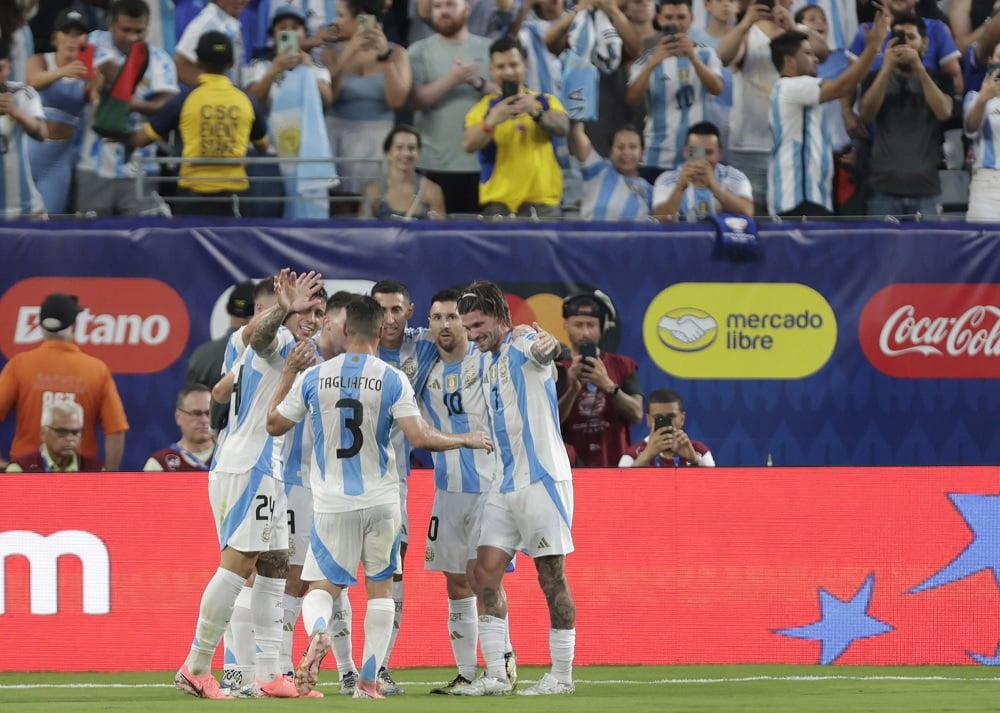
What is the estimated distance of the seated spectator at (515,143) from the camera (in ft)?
45.0

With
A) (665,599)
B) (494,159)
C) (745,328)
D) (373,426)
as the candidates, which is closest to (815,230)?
(745,328)

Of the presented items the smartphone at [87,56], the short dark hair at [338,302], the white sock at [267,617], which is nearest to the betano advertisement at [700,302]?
the smartphone at [87,56]

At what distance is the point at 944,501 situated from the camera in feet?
38.3

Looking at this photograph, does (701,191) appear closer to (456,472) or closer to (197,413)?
(197,413)

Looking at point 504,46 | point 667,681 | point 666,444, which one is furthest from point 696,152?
point 667,681

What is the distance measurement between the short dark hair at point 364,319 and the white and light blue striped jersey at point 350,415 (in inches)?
4.8

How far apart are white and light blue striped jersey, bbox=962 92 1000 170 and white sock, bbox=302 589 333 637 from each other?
7.92m

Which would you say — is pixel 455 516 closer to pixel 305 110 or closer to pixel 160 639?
pixel 160 639

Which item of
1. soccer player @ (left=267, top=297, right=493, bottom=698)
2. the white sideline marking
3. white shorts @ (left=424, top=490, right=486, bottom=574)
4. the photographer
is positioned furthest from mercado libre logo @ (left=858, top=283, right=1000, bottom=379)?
soccer player @ (left=267, top=297, right=493, bottom=698)

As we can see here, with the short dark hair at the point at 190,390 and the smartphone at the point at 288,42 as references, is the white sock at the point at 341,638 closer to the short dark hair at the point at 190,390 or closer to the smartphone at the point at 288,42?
the short dark hair at the point at 190,390

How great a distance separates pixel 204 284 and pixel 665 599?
14.4 ft

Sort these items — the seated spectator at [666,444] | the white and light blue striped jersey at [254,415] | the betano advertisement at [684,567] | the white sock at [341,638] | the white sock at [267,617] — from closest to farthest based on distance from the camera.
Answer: the white and light blue striped jersey at [254,415], the white sock at [267,617], the white sock at [341,638], the betano advertisement at [684,567], the seated spectator at [666,444]

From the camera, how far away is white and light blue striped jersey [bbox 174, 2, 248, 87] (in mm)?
14578

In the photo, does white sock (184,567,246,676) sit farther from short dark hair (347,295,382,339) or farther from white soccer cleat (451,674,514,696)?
short dark hair (347,295,382,339)
